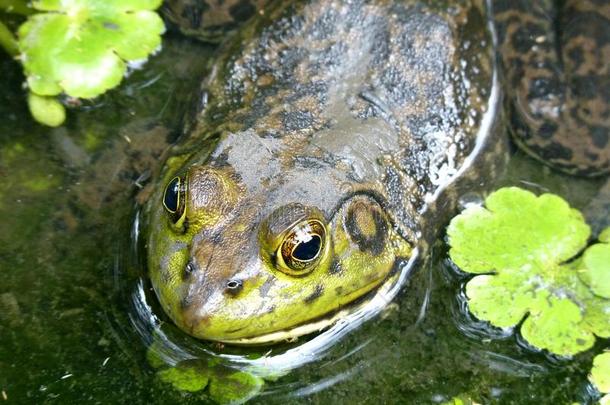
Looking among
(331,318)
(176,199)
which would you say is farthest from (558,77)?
(176,199)

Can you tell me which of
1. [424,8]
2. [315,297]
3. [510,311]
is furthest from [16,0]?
[510,311]

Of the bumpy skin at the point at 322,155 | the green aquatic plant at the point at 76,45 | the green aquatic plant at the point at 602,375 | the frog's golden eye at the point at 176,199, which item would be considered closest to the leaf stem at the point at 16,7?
the green aquatic plant at the point at 76,45

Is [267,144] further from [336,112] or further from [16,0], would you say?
[16,0]

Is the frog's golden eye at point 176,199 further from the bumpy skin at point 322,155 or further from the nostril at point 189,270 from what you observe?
the nostril at point 189,270

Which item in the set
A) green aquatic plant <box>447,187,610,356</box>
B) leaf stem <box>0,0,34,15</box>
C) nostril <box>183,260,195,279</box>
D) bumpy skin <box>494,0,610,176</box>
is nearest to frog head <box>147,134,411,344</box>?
nostril <box>183,260,195,279</box>

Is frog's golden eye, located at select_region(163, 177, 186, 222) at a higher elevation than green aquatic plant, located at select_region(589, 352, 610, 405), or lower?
higher

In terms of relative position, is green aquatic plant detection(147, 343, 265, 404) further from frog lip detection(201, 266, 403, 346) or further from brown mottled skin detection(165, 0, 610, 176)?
brown mottled skin detection(165, 0, 610, 176)

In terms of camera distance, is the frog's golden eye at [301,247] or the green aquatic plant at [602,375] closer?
the frog's golden eye at [301,247]
